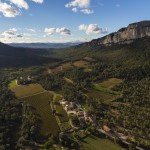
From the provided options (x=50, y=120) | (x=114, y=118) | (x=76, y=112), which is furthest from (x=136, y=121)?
(x=50, y=120)

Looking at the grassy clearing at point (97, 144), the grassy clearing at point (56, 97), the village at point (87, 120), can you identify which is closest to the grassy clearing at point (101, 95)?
the grassy clearing at point (56, 97)

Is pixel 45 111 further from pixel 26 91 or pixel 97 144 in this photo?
pixel 26 91

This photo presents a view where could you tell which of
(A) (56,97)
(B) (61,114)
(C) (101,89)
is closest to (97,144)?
(B) (61,114)

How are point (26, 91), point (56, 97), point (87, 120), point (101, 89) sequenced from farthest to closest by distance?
point (26, 91)
point (101, 89)
point (56, 97)
point (87, 120)

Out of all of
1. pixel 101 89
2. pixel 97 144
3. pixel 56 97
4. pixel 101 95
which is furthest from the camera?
pixel 101 89

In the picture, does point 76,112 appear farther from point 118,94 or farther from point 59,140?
point 118,94

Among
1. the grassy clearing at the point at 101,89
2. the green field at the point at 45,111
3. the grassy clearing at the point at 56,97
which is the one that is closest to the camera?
the green field at the point at 45,111

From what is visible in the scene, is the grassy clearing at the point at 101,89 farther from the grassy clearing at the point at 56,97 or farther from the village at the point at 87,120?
the village at the point at 87,120
